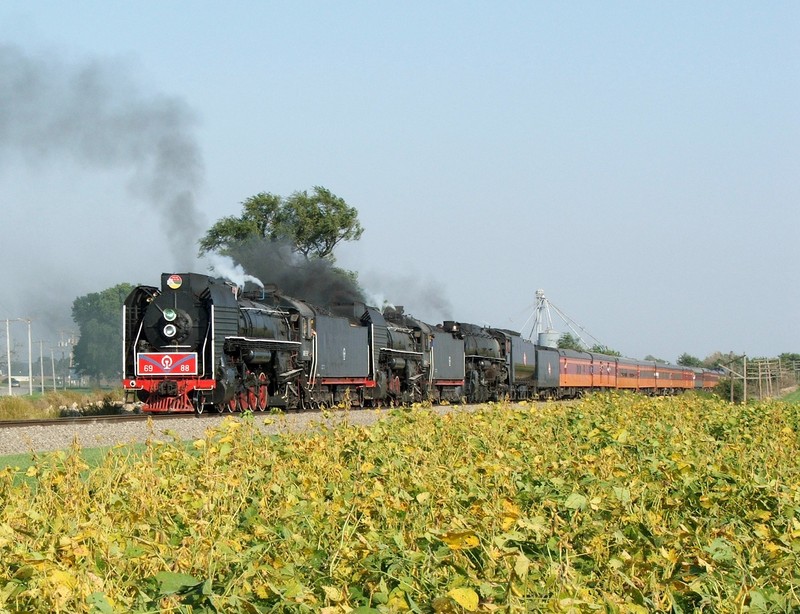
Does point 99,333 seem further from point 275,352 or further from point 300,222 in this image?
point 275,352

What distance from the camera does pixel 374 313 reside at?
3694 centimetres

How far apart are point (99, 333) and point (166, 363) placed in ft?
449

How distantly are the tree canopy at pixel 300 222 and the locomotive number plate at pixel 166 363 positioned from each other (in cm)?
4284

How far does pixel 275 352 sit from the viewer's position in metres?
29.4

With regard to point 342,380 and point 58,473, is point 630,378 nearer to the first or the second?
point 342,380

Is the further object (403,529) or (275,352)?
Result: (275,352)

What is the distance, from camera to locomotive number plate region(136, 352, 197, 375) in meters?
26.5

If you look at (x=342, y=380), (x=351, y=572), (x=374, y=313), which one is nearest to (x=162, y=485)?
(x=351, y=572)

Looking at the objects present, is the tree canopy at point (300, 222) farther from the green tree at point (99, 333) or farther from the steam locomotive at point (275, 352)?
Answer: the green tree at point (99, 333)

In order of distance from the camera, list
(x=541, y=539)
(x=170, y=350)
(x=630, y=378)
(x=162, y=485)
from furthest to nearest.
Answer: (x=630, y=378) < (x=170, y=350) < (x=162, y=485) < (x=541, y=539)

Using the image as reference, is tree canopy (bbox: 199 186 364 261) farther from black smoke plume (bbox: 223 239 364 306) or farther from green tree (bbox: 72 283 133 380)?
green tree (bbox: 72 283 133 380)

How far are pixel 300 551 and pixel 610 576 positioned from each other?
1902 mm

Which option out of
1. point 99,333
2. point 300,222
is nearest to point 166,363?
point 300,222

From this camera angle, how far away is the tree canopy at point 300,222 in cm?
7000
